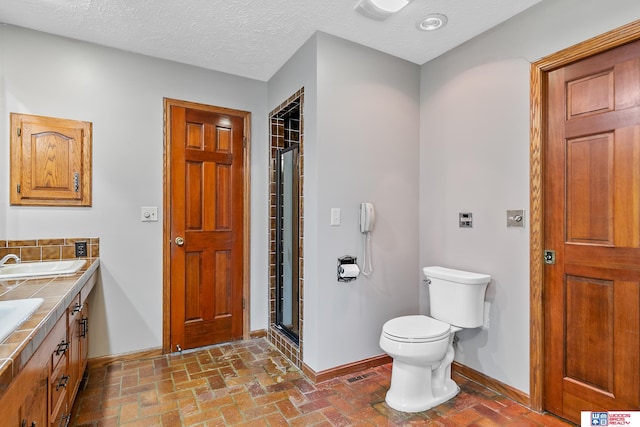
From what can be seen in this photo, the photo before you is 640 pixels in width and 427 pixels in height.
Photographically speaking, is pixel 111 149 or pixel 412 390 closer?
pixel 412 390

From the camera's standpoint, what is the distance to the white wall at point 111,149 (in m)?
2.41

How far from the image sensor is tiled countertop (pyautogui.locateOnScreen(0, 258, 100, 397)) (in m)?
0.90

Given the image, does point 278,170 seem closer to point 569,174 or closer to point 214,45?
point 214,45

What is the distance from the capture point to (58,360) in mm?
1536

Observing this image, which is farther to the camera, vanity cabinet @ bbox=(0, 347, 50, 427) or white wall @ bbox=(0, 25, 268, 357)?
white wall @ bbox=(0, 25, 268, 357)

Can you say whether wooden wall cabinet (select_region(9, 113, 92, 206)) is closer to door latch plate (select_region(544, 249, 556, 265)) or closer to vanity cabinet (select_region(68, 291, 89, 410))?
vanity cabinet (select_region(68, 291, 89, 410))

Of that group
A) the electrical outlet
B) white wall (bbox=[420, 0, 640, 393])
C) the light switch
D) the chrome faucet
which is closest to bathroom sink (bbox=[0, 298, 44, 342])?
the chrome faucet

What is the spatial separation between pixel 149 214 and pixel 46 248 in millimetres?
713

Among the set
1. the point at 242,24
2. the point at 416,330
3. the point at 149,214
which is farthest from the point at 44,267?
the point at 416,330

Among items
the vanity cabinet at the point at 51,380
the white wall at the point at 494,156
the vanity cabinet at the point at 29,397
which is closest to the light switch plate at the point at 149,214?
the vanity cabinet at the point at 51,380

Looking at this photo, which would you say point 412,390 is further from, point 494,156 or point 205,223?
point 205,223

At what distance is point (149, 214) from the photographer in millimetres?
2805

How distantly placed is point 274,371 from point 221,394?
17.8 inches

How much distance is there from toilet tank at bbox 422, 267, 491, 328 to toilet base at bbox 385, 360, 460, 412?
0.39 metres
